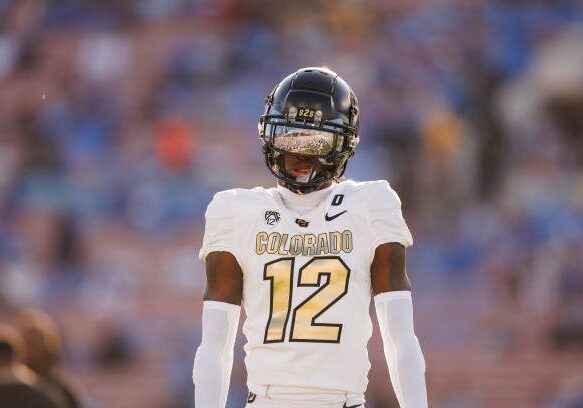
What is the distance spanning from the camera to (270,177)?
1371 cm

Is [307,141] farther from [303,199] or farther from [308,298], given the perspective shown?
[308,298]

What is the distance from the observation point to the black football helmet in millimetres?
3887

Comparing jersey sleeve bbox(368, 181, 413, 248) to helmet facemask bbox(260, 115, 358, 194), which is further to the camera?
helmet facemask bbox(260, 115, 358, 194)

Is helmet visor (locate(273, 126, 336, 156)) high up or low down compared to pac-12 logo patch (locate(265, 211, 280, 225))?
up

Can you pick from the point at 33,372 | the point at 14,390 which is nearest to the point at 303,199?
the point at 14,390

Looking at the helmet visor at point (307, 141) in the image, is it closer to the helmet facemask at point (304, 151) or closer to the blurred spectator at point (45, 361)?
the helmet facemask at point (304, 151)

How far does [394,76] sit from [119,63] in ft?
11.8

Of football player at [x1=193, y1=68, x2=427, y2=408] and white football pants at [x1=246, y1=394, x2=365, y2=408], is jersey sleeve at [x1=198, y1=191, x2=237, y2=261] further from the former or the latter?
white football pants at [x1=246, y1=394, x2=365, y2=408]

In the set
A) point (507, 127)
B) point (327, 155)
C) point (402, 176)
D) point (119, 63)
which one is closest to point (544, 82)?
point (507, 127)

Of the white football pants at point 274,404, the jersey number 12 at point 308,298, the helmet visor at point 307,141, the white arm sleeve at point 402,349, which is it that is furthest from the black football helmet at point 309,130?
the white football pants at point 274,404

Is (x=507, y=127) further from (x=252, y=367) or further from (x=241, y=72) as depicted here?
(x=252, y=367)

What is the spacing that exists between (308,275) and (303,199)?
0.98 feet

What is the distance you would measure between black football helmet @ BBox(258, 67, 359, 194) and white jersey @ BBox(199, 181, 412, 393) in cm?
12

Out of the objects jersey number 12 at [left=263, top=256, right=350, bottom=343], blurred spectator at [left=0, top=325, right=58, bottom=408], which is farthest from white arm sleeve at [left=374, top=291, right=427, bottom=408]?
blurred spectator at [left=0, top=325, right=58, bottom=408]
